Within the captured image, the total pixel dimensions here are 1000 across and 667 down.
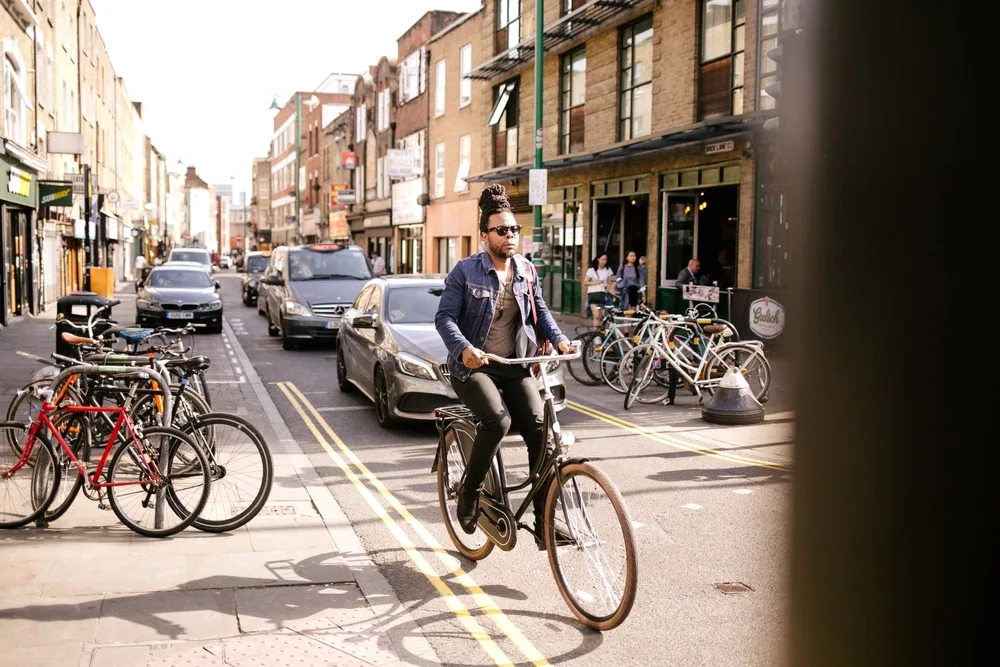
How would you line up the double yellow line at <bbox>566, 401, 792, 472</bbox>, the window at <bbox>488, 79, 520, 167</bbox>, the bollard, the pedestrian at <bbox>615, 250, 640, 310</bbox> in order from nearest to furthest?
the double yellow line at <bbox>566, 401, 792, 472</bbox>, the bollard, the pedestrian at <bbox>615, 250, 640, 310</bbox>, the window at <bbox>488, 79, 520, 167</bbox>

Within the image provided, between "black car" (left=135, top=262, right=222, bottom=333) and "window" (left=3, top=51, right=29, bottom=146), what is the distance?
443cm

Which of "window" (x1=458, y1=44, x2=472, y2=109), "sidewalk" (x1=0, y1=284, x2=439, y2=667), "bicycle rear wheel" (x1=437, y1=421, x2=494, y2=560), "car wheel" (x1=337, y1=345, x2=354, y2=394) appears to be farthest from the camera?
"window" (x1=458, y1=44, x2=472, y2=109)

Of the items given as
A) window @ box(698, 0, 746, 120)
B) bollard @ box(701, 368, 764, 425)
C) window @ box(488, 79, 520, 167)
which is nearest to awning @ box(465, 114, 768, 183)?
window @ box(698, 0, 746, 120)

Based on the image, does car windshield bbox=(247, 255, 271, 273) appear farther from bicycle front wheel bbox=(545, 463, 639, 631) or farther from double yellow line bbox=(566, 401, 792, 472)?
bicycle front wheel bbox=(545, 463, 639, 631)

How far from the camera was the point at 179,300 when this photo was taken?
20734 millimetres

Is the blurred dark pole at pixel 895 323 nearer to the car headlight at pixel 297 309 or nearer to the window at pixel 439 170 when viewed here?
the car headlight at pixel 297 309

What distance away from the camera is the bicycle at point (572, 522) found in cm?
425

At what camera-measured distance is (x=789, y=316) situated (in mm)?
933

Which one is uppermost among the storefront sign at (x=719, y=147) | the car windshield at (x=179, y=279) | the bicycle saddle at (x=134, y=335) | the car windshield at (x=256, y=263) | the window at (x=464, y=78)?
the window at (x=464, y=78)

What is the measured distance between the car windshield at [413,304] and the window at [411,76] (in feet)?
98.6

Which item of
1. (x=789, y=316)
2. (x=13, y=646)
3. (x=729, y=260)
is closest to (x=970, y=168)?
(x=789, y=316)

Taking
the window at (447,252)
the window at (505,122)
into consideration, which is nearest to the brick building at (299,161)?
the window at (447,252)

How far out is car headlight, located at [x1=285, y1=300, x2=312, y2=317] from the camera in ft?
58.3

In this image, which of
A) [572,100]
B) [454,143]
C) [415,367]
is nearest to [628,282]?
[572,100]
